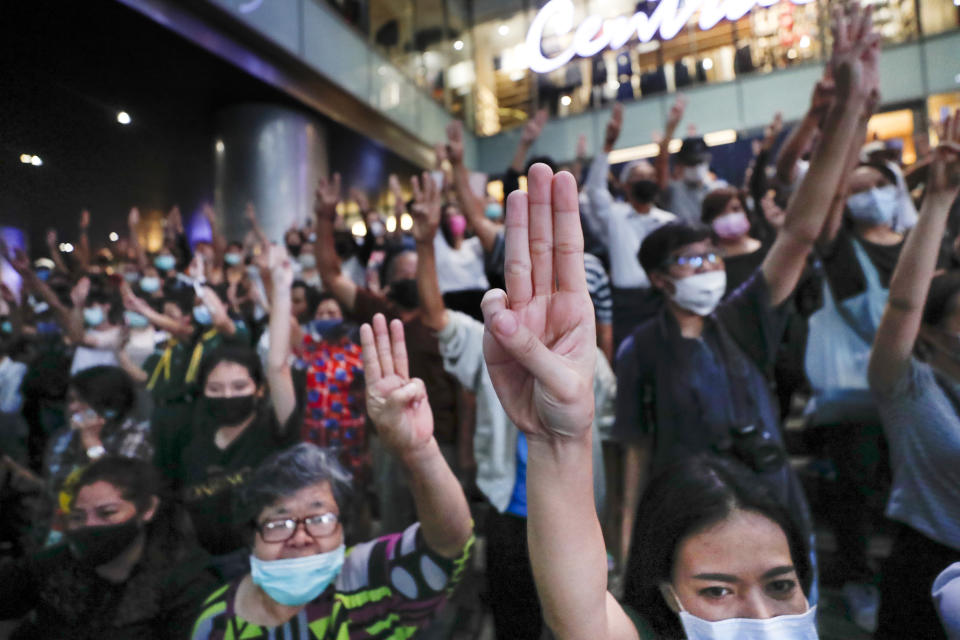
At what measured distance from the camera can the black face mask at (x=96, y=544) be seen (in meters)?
1.29

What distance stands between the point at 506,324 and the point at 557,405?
127mm

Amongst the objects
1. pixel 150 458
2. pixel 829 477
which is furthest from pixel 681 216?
pixel 150 458

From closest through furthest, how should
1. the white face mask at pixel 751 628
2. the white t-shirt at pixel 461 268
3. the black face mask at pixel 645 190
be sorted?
the white face mask at pixel 751 628, the white t-shirt at pixel 461 268, the black face mask at pixel 645 190

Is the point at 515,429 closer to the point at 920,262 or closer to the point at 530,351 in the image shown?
the point at 530,351

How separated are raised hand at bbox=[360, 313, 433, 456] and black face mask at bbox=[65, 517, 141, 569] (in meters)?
0.80

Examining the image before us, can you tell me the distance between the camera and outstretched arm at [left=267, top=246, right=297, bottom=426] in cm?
167

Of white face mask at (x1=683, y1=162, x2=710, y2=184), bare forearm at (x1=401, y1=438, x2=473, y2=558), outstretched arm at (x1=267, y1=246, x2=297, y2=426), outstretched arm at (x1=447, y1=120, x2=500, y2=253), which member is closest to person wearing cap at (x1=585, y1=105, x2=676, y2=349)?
white face mask at (x1=683, y1=162, x2=710, y2=184)

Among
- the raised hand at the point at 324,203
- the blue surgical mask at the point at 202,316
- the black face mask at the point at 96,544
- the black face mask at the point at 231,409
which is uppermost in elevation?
the raised hand at the point at 324,203

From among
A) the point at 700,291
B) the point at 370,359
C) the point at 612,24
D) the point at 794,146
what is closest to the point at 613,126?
the point at 794,146

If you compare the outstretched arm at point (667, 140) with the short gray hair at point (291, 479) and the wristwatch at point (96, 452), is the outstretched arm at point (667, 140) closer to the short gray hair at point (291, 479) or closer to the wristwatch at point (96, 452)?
the short gray hair at point (291, 479)

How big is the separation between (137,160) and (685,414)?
1.68 m

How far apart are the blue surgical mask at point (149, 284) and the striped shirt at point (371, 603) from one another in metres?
1.16

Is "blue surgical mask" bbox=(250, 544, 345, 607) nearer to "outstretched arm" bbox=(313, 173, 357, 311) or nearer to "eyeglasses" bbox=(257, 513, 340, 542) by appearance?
"eyeglasses" bbox=(257, 513, 340, 542)

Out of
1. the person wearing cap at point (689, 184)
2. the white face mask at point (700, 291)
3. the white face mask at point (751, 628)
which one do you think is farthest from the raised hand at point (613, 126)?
the white face mask at point (751, 628)
